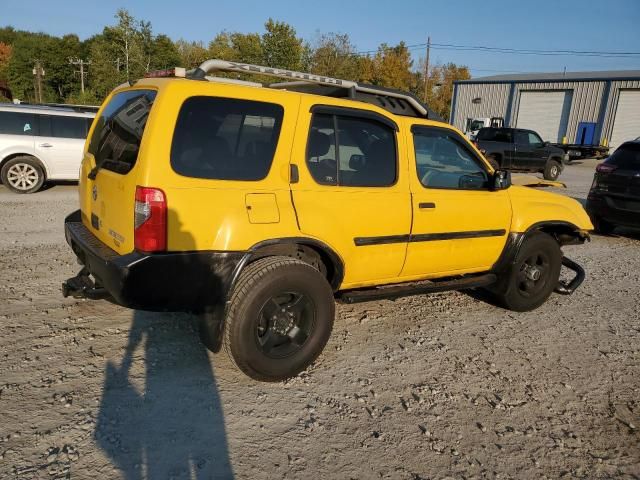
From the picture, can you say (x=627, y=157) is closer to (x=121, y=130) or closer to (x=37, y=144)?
(x=121, y=130)

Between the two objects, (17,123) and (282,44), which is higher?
(282,44)

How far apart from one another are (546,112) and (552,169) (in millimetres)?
19622

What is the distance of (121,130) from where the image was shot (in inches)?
131

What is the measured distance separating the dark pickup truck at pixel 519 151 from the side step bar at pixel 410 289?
13893 mm

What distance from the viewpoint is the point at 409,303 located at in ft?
16.0

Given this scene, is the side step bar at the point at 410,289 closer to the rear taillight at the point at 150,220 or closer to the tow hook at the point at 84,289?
the rear taillight at the point at 150,220

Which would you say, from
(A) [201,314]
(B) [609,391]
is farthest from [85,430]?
(B) [609,391]

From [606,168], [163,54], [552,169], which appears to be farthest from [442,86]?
[606,168]

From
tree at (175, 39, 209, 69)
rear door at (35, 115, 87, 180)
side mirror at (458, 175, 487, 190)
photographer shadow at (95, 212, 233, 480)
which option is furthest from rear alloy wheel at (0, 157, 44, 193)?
tree at (175, 39, 209, 69)

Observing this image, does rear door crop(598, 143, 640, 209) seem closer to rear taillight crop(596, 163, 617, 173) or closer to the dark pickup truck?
rear taillight crop(596, 163, 617, 173)

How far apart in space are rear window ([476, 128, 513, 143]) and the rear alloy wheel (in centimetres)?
1485

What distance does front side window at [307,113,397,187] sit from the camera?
11.1 ft

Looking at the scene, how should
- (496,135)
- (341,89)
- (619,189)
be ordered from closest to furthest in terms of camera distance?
(341,89), (619,189), (496,135)

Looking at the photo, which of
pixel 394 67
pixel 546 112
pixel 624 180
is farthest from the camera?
pixel 394 67
